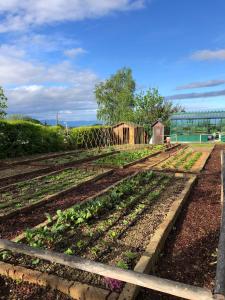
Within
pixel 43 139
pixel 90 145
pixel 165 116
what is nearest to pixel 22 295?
pixel 43 139

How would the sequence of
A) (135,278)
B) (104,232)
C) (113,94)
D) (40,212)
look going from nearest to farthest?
(135,278) < (104,232) < (40,212) < (113,94)

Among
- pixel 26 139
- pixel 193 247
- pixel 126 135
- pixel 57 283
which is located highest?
pixel 26 139

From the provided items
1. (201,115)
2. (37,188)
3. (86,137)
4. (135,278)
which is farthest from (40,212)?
(201,115)

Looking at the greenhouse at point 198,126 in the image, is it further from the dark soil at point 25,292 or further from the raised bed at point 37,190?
the dark soil at point 25,292

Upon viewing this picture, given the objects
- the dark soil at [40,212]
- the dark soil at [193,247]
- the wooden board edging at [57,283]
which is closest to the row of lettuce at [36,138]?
the dark soil at [40,212]

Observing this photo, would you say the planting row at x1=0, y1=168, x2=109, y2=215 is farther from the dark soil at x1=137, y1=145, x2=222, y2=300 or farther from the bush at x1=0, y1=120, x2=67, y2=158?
the bush at x1=0, y1=120, x2=67, y2=158

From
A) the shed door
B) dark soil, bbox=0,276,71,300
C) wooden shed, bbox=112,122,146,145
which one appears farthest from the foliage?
dark soil, bbox=0,276,71,300

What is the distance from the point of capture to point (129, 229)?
4.72 metres

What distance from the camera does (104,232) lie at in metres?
4.57

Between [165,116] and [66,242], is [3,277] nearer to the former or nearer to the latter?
[66,242]

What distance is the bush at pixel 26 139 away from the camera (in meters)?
16.6

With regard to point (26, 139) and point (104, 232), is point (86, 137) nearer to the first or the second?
point (26, 139)

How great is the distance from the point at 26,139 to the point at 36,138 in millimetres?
1134

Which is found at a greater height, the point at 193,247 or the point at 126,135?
the point at 126,135
